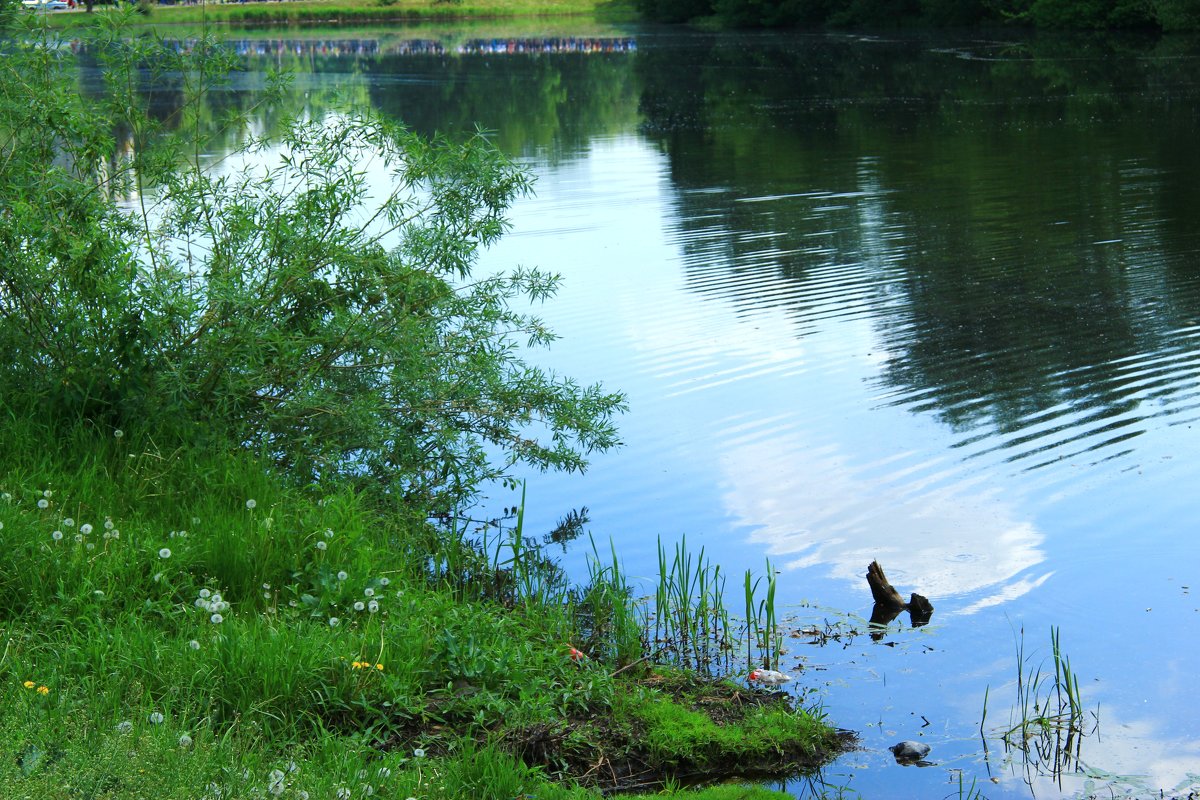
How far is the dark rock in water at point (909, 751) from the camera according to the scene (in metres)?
6.62

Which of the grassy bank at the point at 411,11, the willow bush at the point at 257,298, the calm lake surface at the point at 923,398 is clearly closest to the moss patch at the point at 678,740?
the calm lake surface at the point at 923,398

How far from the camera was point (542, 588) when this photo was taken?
8172 mm

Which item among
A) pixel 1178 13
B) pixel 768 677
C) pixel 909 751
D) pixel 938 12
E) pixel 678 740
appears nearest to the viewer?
pixel 678 740

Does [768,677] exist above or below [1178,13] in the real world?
below

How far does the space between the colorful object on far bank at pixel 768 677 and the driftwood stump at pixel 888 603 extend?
42.8 inches

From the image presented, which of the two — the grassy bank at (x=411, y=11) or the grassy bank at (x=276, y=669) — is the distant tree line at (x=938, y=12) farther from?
the grassy bank at (x=276, y=669)

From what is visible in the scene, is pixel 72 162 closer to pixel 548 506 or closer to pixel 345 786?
pixel 548 506

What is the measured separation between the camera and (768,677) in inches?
288

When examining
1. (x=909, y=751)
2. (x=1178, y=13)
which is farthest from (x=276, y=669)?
(x=1178, y=13)

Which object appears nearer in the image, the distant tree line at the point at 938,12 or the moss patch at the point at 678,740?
the moss patch at the point at 678,740

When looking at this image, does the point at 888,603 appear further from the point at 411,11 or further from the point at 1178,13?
the point at 411,11

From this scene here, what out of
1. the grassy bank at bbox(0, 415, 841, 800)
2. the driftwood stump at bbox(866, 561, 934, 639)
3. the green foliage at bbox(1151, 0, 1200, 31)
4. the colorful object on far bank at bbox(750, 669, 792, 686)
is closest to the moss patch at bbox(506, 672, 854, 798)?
the grassy bank at bbox(0, 415, 841, 800)

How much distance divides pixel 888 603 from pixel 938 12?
67523 mm

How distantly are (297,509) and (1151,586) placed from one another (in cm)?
535
